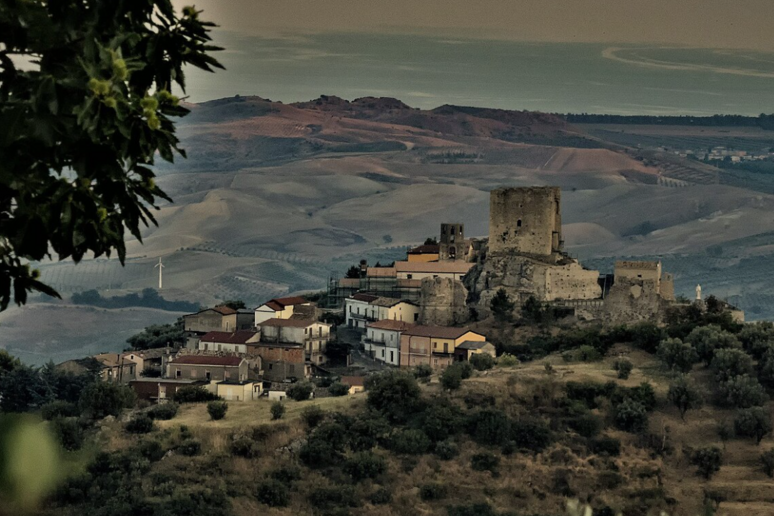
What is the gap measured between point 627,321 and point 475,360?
5.28m

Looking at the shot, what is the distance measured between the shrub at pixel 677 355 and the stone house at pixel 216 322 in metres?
15.7

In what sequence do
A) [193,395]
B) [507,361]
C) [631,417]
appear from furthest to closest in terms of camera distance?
[507,361] < [193,395] < [631,417]

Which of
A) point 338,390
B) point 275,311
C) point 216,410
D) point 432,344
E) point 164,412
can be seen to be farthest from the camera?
point 275,311

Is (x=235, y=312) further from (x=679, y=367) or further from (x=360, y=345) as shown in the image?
(x=679, y=367)

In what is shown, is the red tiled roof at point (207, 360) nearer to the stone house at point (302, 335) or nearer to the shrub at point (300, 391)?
the shrub at point (300, 391)

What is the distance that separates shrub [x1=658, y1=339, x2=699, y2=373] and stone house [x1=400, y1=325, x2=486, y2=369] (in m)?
6.75

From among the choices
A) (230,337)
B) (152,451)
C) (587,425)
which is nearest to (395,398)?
(587,425)

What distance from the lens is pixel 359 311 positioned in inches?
2024

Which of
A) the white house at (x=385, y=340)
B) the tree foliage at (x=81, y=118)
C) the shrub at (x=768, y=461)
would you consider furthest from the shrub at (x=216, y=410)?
the tree foliage at (x=81, y=118)

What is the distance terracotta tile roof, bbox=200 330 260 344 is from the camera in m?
47.3

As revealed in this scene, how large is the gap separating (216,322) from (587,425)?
1642 centimetres

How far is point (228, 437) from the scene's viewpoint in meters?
39.5

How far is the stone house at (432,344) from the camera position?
152ft

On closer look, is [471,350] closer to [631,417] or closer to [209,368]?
[631,417]
